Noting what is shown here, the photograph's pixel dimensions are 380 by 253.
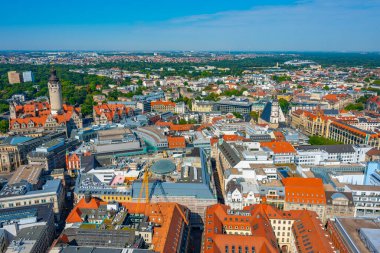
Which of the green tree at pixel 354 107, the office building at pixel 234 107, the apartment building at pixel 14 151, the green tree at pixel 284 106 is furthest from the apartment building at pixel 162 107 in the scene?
the green tree at pixel 354 107

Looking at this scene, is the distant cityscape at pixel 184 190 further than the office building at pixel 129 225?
Yes

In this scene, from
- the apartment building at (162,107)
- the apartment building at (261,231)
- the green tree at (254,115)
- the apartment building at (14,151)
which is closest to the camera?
the apartment building at (261,231)

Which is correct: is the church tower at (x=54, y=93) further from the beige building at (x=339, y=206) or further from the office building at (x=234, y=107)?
the beige building at (x=339, y=206)

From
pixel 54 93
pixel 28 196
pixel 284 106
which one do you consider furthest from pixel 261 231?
pixel 284 106

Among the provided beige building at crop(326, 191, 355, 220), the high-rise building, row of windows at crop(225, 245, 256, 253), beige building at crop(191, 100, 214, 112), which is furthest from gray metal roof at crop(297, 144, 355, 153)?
beige building at crop(191, 100, 214, 112)

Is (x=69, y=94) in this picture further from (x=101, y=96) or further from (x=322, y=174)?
(x=322, y=174)

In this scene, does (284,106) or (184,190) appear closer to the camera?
(184,190)

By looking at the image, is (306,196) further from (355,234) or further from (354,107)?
(354,107)

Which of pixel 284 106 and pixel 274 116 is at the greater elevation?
pixel 274 116

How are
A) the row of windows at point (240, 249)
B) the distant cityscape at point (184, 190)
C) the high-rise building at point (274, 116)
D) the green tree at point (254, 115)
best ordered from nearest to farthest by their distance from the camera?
the row of windows at point (240, 249)
the distant cityscape at point (184, 190)
the high-rise building at point (274, 116)
the green tree at point (254, 115)
